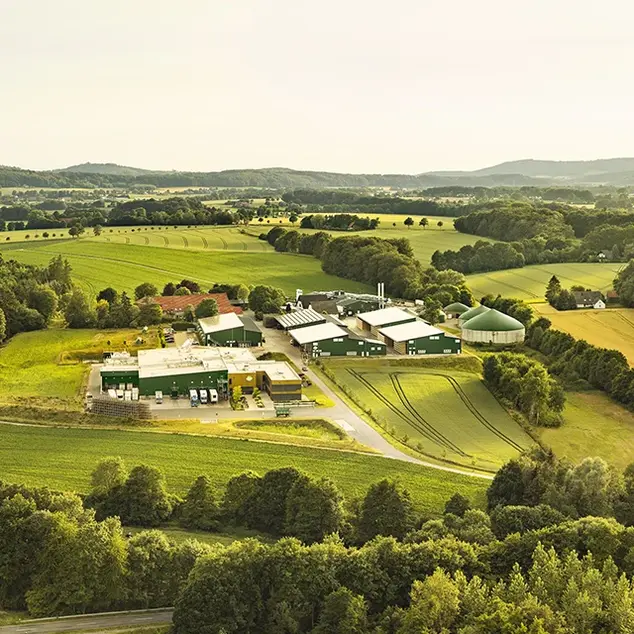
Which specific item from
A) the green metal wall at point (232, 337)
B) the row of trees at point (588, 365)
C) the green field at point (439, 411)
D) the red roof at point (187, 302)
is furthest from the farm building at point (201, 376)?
the red roof at point (187, 302)

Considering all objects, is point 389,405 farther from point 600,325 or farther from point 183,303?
point 183,303

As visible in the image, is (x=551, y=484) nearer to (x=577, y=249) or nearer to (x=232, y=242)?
(x=577, y=249)

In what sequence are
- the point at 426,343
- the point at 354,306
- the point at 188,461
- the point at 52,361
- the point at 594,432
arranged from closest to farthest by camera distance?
the point at 188,461
the point at 594,432
the point at 52,361
the point at 426,343
the point at 354,306

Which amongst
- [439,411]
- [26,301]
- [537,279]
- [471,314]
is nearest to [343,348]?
[439,411]

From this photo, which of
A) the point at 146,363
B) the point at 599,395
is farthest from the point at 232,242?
the point at 599,395

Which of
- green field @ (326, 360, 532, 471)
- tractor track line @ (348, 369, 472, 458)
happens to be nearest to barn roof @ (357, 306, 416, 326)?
green field @ (326, 360, 532, 471)
